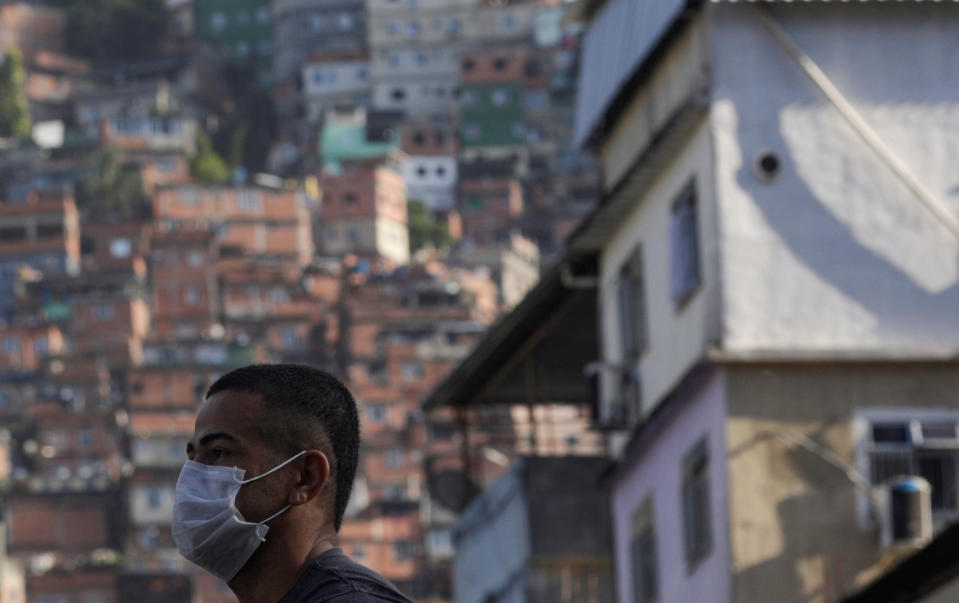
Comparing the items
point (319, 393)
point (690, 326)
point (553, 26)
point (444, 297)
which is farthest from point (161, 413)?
point (319, 393)

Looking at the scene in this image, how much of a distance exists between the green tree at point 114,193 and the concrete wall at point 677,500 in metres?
105

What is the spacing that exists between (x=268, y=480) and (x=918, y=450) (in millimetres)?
12926

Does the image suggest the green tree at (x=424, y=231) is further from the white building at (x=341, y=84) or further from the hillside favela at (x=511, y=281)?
the white building at (x=341, y=84)

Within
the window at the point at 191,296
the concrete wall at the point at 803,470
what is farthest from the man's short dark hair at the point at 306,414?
the window at the point at 191,296

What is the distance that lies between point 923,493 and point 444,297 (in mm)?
96403

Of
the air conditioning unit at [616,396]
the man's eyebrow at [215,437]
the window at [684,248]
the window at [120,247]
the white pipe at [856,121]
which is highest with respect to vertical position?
the window at [120,247]

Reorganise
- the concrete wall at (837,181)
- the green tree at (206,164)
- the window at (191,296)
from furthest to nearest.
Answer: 1. the green tree at (206,164)
2. the window at (191,296)
3. the concrete wall at (837,181)

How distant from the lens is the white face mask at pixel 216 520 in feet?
21.6

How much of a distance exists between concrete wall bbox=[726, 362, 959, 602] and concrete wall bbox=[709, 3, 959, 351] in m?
0.24

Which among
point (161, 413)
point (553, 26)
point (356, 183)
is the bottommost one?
point (161, 413)

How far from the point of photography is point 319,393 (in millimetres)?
6695

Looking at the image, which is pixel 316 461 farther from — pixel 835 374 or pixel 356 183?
pixel 356 183

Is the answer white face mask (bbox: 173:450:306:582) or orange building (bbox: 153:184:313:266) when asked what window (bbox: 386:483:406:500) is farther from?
white face mask (bbox: 173:450:306:582)

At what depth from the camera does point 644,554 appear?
2242cm
